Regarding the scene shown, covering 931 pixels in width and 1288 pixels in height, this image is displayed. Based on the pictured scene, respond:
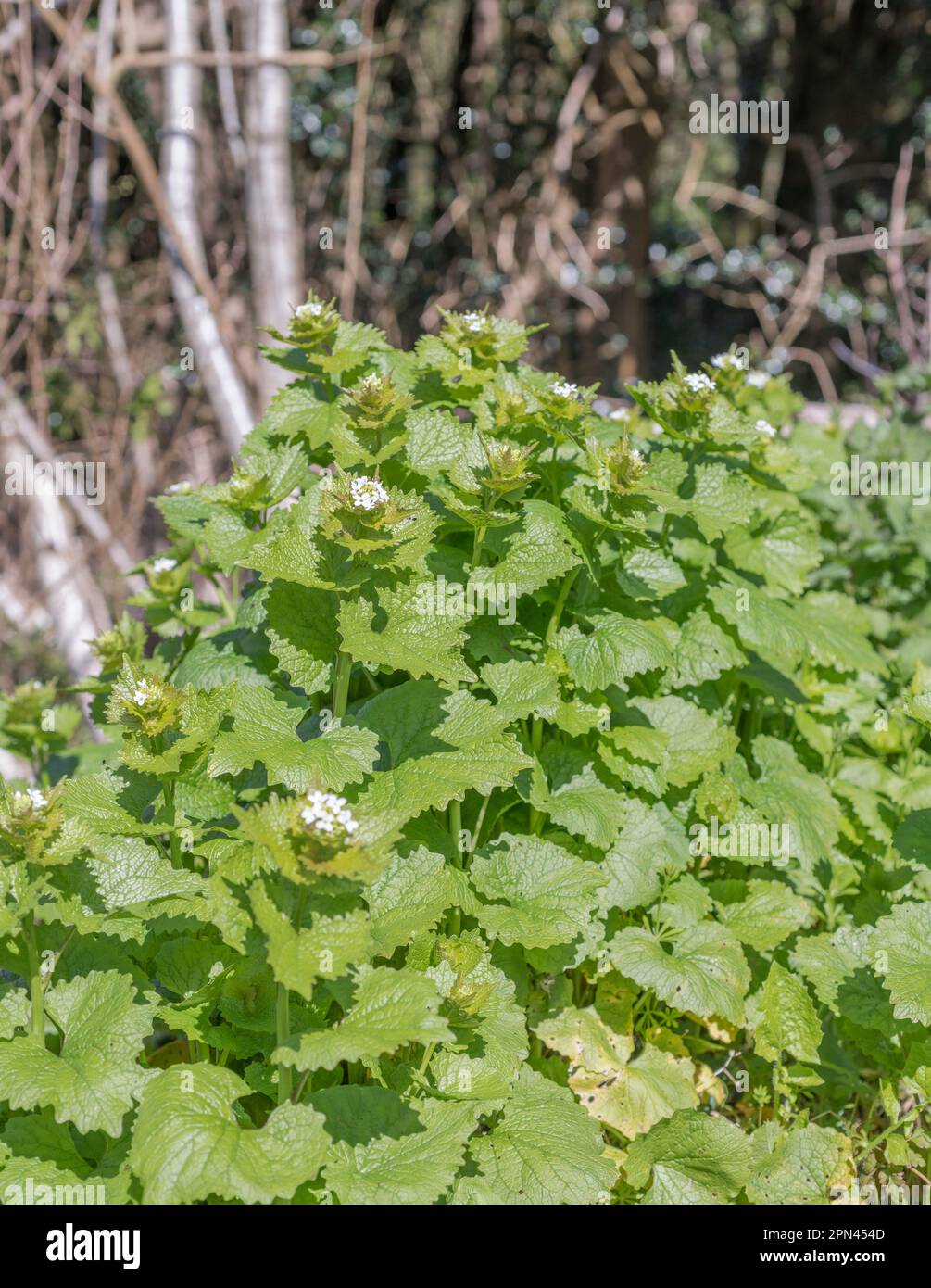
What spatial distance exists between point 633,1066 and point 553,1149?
381 millimetres

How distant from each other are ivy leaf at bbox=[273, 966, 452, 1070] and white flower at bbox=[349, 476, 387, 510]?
70cm

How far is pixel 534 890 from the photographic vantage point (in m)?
1.92

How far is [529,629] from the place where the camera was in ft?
7.25

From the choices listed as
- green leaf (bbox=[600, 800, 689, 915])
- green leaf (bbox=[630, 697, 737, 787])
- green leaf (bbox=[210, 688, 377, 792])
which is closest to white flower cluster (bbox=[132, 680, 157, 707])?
green leaf (bbox=[210, 688, 377, 792])

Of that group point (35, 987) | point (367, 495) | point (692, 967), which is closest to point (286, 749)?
point (367, 495)

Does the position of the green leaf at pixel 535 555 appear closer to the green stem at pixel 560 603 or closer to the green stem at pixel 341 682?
the green stem at pixel 560 603

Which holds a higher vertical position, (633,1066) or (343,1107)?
(343,1107)

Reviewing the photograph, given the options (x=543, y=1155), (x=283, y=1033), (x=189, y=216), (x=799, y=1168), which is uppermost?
(x=189, y=216)

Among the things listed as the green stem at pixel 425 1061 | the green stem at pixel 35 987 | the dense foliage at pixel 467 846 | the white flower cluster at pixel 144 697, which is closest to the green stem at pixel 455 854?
the dense foliage at pixel 467 846

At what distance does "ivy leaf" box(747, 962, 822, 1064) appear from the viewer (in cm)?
205

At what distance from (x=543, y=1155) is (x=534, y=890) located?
427 mm

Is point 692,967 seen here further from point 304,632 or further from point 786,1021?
point 304,632
